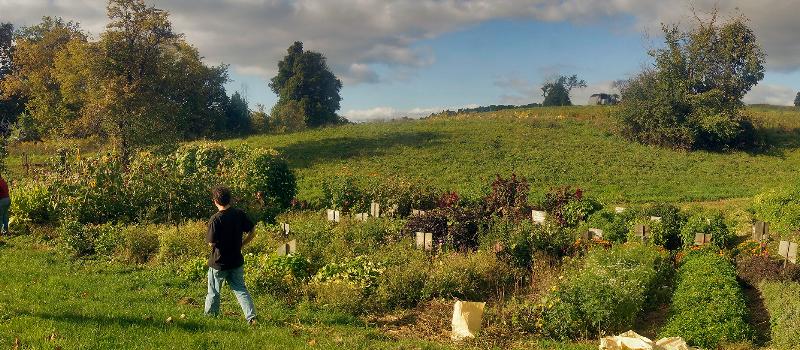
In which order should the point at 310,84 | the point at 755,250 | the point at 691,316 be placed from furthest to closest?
the point at 310,84
the point at 755,250
the point at 691,316

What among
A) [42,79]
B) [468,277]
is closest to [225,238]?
[468,277]

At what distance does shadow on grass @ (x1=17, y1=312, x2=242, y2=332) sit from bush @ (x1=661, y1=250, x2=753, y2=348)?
15.6ft

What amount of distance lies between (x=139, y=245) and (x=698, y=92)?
112 ft

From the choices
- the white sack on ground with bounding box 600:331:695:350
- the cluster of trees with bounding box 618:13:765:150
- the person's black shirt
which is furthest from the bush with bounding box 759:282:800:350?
the cluster of trees with bounding box 618:13:765:150

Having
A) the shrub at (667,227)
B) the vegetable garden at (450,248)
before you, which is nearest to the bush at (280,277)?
the vegetable garden at (450,248)

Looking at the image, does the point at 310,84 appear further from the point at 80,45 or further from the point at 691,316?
the point at 691,316

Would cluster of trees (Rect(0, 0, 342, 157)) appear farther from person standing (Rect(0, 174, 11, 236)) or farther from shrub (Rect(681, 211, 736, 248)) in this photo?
shrub (Rect(681, 211, 736, 248))

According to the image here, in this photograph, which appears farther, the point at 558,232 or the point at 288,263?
the point at 558,232

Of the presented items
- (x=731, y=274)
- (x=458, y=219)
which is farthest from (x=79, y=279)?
(x=731, y=274)

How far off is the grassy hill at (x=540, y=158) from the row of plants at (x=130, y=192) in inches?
189

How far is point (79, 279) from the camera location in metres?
8.25

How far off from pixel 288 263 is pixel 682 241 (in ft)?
24.5

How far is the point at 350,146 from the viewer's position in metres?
29.8

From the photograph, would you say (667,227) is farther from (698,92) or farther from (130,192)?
(698,92)
